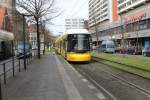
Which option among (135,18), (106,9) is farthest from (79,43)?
(106,9)

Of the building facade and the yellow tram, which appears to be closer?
the yellow tram

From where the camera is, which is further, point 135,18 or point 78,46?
point 135,18

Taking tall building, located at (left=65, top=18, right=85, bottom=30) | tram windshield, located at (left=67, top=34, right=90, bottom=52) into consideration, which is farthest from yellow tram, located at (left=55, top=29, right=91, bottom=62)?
tall building, located at (left=65, top=18, right=85, bottom=30)

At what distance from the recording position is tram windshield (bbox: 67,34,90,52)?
3484cm

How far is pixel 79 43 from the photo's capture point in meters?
35.0

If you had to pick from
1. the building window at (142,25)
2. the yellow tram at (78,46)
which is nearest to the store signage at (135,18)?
the building window at (142,25)

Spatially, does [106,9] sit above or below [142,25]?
above

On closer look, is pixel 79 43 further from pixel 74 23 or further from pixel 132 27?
pixel 74 23

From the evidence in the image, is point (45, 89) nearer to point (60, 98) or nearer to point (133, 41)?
point (60, 98)

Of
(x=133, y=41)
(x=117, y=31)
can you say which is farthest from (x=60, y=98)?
(x=117, y=31)

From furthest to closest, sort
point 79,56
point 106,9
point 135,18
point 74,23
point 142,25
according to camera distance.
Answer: point 106,9
point 74,23
point 135,18
point 142,25
point 79,56

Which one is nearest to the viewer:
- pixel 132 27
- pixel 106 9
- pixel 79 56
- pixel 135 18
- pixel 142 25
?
pixel 79 56

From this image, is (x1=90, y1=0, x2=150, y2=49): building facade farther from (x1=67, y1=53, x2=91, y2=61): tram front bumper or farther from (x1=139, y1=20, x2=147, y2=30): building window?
(x1=67, y1=53, x2=91, y2=61): tram front bumper

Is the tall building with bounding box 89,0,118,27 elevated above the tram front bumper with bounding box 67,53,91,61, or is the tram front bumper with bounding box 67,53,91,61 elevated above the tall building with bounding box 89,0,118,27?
the tall building with bounding box 89,0,118,27
